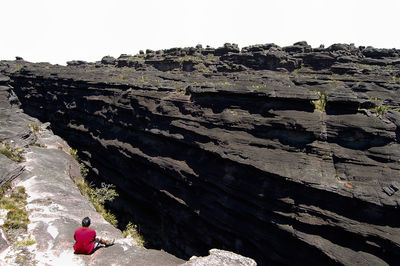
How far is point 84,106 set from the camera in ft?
85.4

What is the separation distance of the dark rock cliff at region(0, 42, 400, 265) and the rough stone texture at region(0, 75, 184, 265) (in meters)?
4.43

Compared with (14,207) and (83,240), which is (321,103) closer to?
A: (83,240)

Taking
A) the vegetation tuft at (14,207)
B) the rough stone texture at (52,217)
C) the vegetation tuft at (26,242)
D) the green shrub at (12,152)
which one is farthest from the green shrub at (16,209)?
the green shrub at (12,152)

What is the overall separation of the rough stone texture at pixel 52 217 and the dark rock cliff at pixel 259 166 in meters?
4.43

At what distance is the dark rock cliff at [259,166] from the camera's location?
34.6 ft

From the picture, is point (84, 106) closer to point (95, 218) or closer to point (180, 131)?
point (180, 131)

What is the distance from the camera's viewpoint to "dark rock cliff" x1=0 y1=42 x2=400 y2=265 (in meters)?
10.5

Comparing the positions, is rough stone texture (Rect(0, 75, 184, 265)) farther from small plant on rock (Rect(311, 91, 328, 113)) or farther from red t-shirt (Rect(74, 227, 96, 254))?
small plant on rock (Rect(311, 91, 328, 113))

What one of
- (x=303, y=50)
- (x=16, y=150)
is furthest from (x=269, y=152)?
(x=303, y=50)

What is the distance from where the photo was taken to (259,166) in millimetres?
12641

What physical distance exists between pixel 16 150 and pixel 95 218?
9976 mm

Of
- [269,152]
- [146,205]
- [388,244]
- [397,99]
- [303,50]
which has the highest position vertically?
[303,50]

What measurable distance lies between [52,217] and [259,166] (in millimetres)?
11121

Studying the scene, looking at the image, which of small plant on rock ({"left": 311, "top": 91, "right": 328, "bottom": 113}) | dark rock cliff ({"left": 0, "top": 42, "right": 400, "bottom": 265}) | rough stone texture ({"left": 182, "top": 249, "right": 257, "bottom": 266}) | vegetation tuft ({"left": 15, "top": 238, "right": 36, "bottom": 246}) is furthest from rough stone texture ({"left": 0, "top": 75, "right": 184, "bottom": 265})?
small plant on rock ({"left": 311, "top": 91, "right": 328, "bottom": 113})
